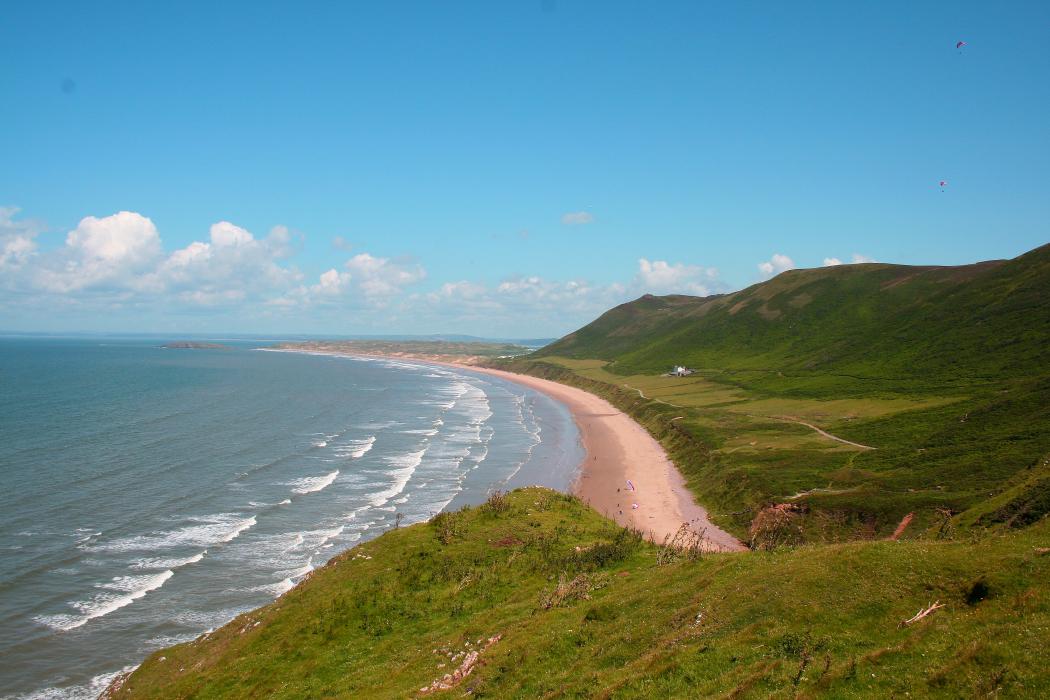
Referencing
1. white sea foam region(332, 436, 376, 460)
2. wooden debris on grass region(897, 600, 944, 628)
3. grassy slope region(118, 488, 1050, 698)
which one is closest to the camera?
grassy slope region(118, 488, 1050, 698)

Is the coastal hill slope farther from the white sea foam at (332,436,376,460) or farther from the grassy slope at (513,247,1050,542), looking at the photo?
the white sea foam at (332,436,376,460)

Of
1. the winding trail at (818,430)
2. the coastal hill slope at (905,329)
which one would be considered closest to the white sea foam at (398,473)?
the winding trail at (818,430)

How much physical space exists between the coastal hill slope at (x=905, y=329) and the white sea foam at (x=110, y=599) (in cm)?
9676

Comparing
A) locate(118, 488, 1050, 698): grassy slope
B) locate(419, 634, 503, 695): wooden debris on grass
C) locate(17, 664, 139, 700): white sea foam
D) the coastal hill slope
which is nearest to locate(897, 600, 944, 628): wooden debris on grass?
locate(118, 488, 1050, 698): grassy slope

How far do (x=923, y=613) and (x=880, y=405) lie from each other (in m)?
77.6

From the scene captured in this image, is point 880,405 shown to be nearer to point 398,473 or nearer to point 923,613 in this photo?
point 398,473

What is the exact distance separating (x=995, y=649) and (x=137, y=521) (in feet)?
194

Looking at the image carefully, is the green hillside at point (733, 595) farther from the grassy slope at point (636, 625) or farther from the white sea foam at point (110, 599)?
the white sea foam at point (110, 599)

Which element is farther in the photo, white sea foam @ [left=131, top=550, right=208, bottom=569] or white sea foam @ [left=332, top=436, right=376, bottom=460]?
white sea foam @ [left=332, top=436, right=376, bottom=460]

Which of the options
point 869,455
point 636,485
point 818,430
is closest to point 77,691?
point 636,485

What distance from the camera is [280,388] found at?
167 m

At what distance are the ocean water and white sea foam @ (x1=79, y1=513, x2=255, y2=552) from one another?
0.71ft

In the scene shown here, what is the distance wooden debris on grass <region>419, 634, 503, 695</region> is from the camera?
67.4ft

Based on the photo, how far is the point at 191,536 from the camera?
50344 mm
